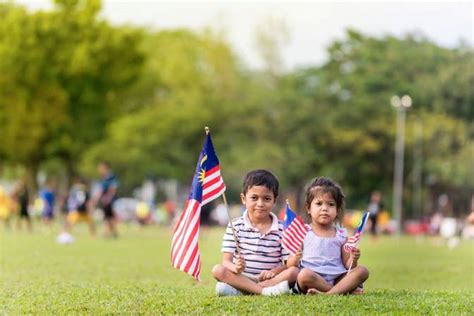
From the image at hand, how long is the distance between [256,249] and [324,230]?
2.45 ft

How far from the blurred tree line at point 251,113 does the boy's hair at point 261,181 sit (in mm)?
52101

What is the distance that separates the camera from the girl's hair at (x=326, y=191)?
10.9 m

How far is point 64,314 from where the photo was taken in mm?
10086

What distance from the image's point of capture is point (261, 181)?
1096cm

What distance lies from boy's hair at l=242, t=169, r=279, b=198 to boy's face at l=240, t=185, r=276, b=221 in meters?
0.04

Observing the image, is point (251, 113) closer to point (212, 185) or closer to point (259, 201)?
point (212, 185)

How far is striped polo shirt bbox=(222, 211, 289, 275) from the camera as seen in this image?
11.1 m

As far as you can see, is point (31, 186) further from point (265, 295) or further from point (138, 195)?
point (265, 295)

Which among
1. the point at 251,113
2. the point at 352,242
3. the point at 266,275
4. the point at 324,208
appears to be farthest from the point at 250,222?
the point at 251,113

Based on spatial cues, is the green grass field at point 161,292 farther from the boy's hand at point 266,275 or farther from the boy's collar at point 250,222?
the boy's collar at point 250,222

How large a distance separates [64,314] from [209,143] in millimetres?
2522

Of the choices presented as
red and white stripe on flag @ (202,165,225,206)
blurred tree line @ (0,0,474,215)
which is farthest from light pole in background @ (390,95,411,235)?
red and white stripe on flag @ (202,165,225,206)

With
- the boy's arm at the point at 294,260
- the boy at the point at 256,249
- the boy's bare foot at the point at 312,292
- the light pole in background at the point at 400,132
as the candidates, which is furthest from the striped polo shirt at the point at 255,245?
the light pole in background at the point at 400,132

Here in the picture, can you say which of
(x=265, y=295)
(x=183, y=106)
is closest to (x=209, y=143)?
(x=265, y=295)
